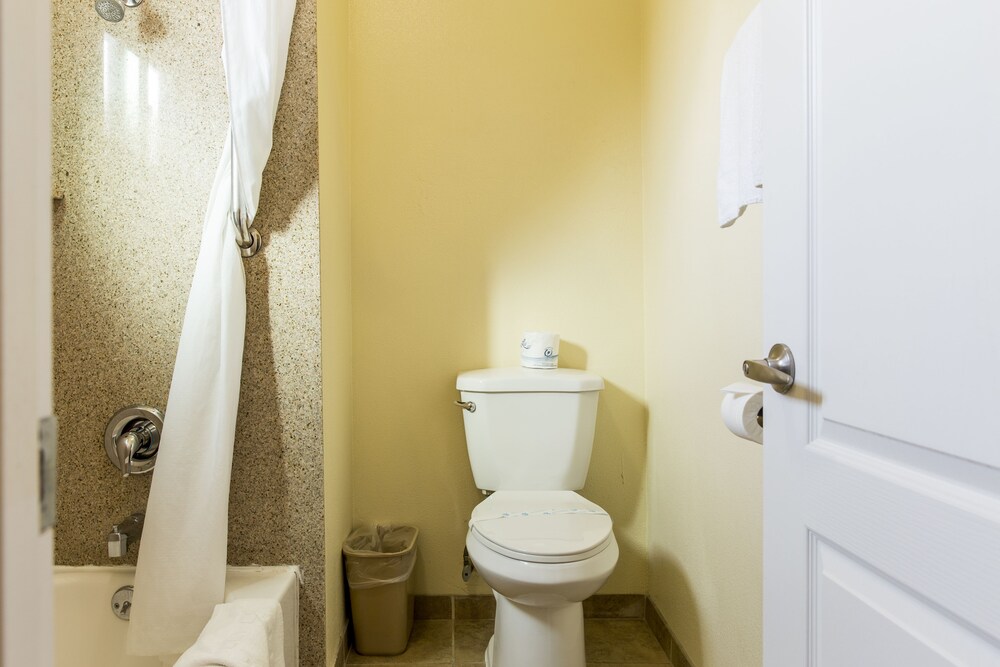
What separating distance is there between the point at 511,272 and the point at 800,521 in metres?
1.43

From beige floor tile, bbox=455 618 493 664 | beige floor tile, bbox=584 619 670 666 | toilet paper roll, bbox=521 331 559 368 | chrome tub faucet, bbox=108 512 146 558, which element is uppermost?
toilet paper roll, bbox=521 331 559 368

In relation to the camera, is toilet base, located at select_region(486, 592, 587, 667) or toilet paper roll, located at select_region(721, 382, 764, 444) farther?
toilet base, located at select_region(486, 592, 587, 667)

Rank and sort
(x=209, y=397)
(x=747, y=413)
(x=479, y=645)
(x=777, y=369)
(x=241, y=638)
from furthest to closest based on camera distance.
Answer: (x=479, y=645) → (x=209, y=397) → (x=241, y=638) → (x=747, y=413) → (x=777, y=369)

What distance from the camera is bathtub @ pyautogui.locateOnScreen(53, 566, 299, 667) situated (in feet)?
4.49

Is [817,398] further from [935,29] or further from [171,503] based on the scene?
[171,503]

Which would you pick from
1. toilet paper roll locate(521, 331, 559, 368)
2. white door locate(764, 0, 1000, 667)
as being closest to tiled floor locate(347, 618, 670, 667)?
toilet paper roll locate(521, 331, 559, 368)

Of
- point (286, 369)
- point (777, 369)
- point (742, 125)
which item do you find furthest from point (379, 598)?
point (742, 125)

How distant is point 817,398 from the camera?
694mm

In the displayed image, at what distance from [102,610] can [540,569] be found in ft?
3.38

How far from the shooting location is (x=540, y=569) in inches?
54.9

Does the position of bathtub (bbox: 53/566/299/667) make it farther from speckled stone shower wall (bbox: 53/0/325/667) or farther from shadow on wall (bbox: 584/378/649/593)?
shadow on wall (bbox: 584/378/649/593)

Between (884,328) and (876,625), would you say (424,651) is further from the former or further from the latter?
(884,328)

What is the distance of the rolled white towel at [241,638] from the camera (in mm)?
1062

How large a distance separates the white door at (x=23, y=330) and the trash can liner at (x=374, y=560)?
1494 mm
